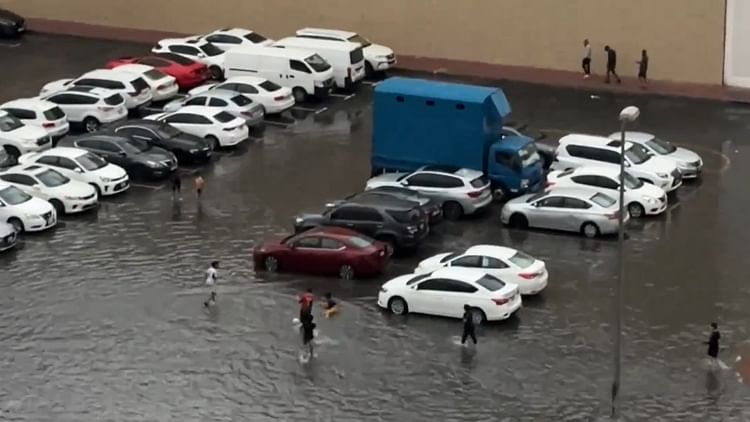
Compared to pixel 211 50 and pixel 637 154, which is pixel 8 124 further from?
pixel 637 154

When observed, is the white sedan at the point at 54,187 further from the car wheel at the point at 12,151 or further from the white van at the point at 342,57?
the white van at the point at 342,57

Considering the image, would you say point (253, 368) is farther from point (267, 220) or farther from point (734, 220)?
point (734, 220)

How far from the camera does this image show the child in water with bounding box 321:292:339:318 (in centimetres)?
3294

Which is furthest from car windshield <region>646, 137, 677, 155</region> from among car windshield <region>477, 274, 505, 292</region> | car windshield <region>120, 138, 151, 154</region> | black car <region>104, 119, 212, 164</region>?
car windshield <region>120, 138, 151, 154</region>

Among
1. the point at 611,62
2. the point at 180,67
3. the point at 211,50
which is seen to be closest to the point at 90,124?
the point at 180,67

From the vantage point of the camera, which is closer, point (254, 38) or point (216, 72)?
point (216, 72)

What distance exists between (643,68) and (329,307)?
22.4m

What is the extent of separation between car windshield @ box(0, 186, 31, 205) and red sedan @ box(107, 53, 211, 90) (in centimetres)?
1369

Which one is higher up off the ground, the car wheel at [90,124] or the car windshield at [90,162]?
the car wheel at [90,124]

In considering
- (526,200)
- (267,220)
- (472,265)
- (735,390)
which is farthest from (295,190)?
(735,390)

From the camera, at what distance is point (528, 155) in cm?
4041

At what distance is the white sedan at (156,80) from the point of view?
49.7 m

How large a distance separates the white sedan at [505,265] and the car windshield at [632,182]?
5.77m

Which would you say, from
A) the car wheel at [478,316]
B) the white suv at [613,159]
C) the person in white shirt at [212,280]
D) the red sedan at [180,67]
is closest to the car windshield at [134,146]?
the person in white shirt at [212,280]
